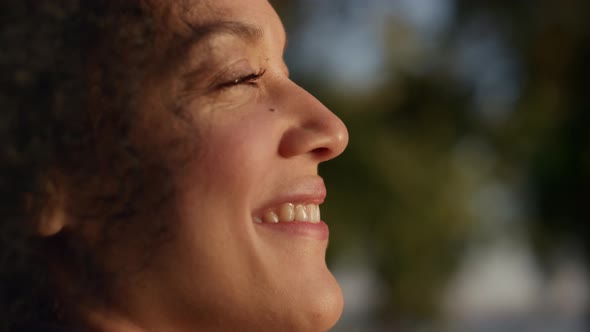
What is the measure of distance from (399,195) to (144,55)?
10407mm

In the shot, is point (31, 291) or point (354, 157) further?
point (354, 157)

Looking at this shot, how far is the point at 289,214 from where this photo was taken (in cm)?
139

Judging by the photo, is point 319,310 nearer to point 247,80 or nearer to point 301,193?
point 301,193

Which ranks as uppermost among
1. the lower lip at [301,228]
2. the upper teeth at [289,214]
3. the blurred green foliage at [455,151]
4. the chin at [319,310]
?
the upper teeth at [289,214]

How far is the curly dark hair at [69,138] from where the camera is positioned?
1.34 metres

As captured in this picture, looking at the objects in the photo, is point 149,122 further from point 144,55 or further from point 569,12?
point 569,12

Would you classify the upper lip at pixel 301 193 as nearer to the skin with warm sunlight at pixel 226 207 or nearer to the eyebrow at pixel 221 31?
the skin with warm sunlight at pixel 226 207

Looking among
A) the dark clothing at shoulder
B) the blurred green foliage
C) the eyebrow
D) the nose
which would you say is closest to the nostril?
the nose

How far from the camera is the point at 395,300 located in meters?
12.0

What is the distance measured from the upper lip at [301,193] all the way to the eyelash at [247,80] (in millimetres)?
202

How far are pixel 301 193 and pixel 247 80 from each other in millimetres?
229

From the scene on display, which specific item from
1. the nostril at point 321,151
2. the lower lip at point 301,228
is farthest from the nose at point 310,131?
the lower lip at point 301,228

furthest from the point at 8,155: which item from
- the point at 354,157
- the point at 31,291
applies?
the point at 354,157

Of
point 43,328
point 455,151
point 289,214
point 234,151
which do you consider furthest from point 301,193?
point 455,151
